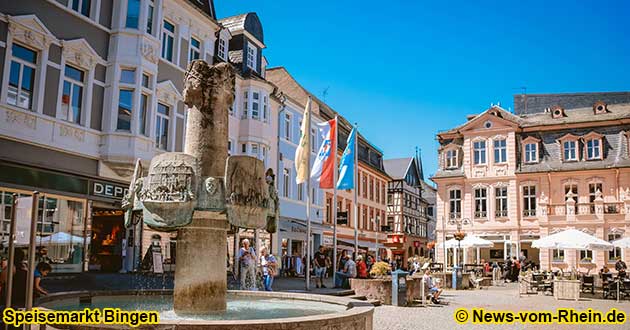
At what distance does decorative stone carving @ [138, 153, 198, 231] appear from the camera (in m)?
7.76

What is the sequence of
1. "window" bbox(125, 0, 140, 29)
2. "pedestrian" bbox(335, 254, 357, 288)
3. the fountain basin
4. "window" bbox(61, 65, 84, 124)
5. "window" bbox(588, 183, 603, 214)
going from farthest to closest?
"window" bbox(588, 183, 603, 214) → "pedestrian" bbox(335, 254, 357, 288) → "window" bbox(125, 0, 140, 29) → "window" bbox(61, 65, 84, 124) → the fountain basin

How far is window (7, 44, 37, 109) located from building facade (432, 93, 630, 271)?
31109 millimetres

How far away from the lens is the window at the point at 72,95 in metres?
19.0

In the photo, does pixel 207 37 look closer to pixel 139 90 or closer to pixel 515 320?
pixel 139 90

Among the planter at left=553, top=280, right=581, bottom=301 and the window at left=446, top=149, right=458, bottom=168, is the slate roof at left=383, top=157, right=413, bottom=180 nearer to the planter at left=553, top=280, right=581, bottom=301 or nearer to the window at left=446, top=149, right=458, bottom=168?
the window at left=446, top=149, right=458, bottom=168

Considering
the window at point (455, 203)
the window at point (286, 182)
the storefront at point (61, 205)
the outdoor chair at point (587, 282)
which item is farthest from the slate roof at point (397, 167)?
the storefront at point (61, 205)

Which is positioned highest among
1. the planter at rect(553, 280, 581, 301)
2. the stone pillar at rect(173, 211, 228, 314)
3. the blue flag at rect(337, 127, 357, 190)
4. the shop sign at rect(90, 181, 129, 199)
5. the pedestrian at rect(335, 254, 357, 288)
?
the blue flag at rect(337, 127, 357, 190)

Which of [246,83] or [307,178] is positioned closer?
[307,178]

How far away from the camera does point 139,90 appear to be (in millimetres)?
21016

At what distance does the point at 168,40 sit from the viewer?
24078 mm

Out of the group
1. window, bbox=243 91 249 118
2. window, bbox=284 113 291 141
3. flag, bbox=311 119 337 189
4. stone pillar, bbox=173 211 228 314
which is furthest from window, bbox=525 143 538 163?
stone pillar, bbox=173 211 228 314

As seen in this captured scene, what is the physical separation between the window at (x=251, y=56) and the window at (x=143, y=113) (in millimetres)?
11758

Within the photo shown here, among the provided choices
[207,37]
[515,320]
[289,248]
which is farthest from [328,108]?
[515,320]

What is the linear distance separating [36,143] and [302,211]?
21632 millimetres
